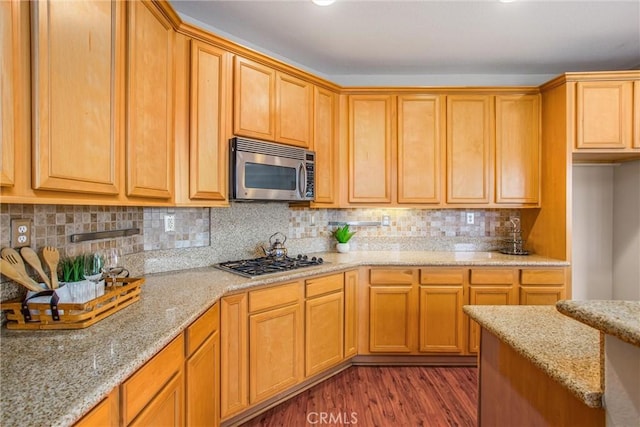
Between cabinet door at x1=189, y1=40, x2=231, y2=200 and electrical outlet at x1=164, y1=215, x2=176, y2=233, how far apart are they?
1.16 feet

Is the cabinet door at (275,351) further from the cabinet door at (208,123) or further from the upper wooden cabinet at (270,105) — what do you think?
the upper wooden cabinet at (270,105)

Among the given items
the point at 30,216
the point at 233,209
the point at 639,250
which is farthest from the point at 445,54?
the point at 30,216

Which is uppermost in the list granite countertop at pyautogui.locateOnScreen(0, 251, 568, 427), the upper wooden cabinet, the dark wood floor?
the upper wooden cabinet

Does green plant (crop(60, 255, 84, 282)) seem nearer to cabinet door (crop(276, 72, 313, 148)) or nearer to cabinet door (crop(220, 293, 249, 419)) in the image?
cabinet door (crop(220, 293, 249, 419))

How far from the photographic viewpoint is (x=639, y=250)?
9.53ft

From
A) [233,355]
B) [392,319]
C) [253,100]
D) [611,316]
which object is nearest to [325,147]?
[253,100]

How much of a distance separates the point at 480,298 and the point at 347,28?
7.74ft

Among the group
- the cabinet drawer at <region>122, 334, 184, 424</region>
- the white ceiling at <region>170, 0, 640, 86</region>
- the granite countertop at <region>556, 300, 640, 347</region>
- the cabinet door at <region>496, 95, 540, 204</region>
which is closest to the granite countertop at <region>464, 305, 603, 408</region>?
the granite countertop at <region>556, 300, 640, 347</region>

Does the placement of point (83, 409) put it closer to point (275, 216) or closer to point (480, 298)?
point (275, 216)

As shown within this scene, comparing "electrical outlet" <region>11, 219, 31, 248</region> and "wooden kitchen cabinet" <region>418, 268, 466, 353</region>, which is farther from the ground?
"electrical outlet" <region>11, 219, 31, 248</region>

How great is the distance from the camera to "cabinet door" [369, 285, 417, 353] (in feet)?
8.85

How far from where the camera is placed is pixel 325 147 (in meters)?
2.84

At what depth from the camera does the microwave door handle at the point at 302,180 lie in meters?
2.51

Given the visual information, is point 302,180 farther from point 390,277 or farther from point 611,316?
point 611,316
